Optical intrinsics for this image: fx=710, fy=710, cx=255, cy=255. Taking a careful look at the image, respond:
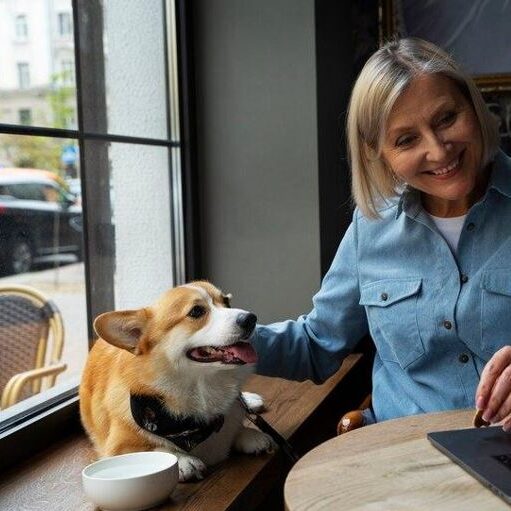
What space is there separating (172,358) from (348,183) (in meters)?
1.51

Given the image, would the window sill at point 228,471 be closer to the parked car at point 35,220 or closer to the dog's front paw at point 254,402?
the dog's front paw at point 254,402

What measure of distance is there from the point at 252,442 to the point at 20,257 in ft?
2.23

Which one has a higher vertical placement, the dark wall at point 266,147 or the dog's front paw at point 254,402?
the dark wall at point 266,147

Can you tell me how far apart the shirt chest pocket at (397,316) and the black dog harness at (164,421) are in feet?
1.53

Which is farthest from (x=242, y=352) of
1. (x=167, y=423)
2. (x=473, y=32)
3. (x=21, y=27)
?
(x=473, y=32)

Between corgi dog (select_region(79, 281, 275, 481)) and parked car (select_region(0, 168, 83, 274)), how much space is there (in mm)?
437

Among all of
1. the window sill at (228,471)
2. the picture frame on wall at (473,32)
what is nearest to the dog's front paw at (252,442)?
the window sill at (228,471)

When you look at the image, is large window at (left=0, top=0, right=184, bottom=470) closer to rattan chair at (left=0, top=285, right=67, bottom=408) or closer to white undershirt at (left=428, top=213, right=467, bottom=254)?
rattan chair at (left=0, top=285, right=67, bottom=408)

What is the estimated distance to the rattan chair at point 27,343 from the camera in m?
1.59

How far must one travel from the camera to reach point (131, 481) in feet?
3.70

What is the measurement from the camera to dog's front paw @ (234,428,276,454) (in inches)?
56.3

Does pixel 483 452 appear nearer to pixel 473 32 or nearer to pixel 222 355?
pixel 222 355

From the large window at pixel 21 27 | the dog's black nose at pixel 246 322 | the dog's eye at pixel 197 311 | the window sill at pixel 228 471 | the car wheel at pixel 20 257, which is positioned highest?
the large window at pixel 21 27

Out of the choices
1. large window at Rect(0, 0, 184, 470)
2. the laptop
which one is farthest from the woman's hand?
large window at Rect(0, 0, 184, 470)
